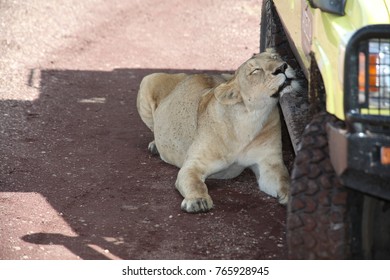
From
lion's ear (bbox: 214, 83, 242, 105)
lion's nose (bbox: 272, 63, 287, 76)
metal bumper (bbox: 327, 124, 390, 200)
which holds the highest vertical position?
metal bumper (bbox: 327, 124, 390, 200)

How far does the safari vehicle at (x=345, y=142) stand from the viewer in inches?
168

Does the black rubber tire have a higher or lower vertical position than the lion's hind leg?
higher

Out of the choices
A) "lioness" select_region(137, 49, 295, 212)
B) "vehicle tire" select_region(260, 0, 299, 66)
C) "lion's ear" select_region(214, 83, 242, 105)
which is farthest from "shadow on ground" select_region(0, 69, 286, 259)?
"vehicle tire" select_region(260, 0, 299, 66)

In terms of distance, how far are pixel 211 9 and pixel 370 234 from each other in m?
7.55

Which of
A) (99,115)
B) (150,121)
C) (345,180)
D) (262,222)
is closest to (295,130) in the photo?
(262,222)

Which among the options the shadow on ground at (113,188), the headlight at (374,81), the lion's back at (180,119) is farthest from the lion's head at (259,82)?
the headlight at (374,81)

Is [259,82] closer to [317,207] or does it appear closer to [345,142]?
[317,207]

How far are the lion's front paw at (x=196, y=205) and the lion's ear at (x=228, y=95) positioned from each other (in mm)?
690

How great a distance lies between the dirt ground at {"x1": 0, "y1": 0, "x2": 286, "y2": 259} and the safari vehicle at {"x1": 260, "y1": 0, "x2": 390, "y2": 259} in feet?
2.51

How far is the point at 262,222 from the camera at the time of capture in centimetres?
594

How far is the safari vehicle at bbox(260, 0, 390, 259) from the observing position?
4266mm

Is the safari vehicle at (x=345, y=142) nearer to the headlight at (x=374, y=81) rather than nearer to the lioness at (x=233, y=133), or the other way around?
the headlight at (x=374, y=81)

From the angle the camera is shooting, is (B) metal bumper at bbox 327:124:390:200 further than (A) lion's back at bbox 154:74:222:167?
No

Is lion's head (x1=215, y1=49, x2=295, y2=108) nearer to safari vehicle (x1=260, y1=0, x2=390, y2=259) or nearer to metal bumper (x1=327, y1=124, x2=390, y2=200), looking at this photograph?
safari vehicle (x1=260, y1=0, x2=390, y2=259)
